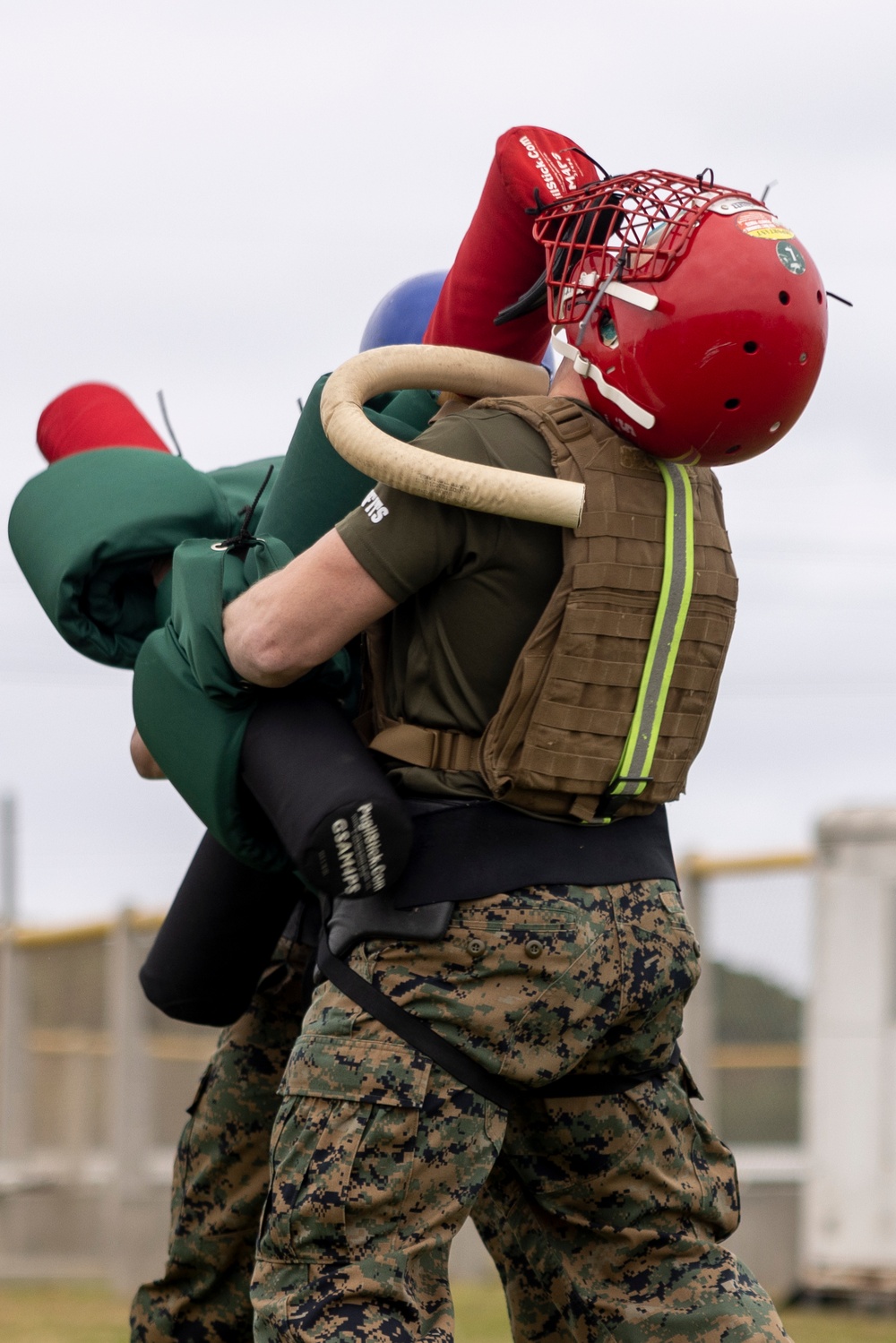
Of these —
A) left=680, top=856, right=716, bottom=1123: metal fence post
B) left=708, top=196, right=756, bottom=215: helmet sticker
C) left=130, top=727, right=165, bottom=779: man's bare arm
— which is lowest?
left=680, top=856, right=716, bottom=1123: metal fence post

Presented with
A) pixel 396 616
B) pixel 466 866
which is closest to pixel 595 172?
pixel 396 616

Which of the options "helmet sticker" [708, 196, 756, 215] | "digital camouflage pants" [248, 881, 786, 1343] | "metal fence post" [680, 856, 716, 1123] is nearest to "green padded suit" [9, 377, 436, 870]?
"digital camouflage pants" [248, 881, 786, 1343]

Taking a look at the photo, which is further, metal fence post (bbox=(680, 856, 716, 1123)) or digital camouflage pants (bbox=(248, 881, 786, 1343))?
metal fence post (bbox=(680, 856, 716, 1123))

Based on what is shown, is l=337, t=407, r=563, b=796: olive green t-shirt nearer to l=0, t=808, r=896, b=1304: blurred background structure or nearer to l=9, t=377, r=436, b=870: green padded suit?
l=9, t=377, r=436, b=870: green padded suit

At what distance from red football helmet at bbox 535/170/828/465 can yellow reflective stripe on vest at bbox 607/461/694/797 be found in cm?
11

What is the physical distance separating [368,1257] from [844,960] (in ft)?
15.7

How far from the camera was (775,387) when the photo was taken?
8.92 feet

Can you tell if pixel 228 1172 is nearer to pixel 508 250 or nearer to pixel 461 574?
pixel 461 574

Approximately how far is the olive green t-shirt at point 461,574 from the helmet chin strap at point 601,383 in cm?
13

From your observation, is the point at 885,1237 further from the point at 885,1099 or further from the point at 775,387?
the point at 775,387

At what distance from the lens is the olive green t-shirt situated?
8.75 feet

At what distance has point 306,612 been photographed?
2.69 meters

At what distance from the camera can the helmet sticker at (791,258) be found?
2.71 meters

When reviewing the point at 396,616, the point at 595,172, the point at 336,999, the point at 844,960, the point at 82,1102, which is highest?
the point at 595,172
